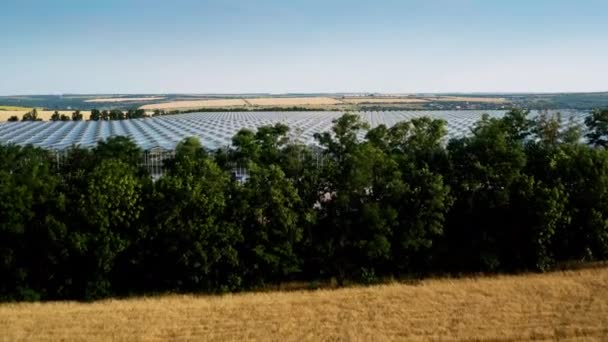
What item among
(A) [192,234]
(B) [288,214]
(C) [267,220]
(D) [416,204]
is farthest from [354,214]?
(A) [192,234]

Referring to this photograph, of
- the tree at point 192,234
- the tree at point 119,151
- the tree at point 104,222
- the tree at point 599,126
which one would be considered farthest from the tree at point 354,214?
the tree at point 599,126

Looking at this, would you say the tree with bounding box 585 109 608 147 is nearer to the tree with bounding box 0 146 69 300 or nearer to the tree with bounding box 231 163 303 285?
the tree with bounding box 231 163 303 285

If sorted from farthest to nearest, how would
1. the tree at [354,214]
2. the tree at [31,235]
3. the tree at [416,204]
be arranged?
the tree at [416,204] → the tree at [354,214] → the tree at [31,235]

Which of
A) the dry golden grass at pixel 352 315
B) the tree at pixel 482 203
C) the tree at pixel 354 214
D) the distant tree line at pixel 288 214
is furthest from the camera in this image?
the tree at pixel 482 203

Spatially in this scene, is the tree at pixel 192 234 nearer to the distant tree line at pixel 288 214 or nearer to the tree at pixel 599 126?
the distant tree line at pixel 288 214

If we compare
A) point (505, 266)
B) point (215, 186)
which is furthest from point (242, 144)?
point (505, 266)

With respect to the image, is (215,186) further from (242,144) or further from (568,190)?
(568,190)
